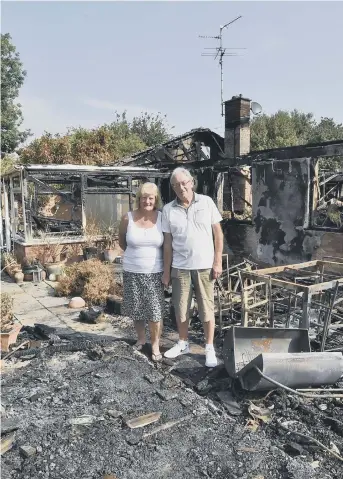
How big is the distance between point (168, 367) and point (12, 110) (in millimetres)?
27156

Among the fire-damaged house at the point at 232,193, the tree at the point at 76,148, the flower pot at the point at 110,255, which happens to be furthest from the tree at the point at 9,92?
the flower pot at the point at 110,255

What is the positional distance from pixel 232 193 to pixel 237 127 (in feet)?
6.71

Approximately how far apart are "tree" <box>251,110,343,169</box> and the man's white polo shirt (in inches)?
978

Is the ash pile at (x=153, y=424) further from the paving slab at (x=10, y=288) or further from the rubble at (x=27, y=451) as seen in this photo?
the paving slab at (x=10, y=288)

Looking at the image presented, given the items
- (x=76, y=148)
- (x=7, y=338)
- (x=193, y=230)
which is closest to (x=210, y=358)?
(x=193, y=230)

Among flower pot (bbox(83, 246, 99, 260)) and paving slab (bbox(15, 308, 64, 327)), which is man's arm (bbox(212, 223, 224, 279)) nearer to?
paving slab (bbox(15, 308, 64, 327))

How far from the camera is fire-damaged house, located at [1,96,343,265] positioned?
8.93 metres

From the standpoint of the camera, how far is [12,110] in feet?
89.0

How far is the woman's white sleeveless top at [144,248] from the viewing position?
4.46 m

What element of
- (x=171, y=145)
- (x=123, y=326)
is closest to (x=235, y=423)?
(x=123, y=326)

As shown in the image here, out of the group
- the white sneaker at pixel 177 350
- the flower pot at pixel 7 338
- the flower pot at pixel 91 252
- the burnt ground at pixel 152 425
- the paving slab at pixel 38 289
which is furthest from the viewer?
the flower pot at pixel 91 252

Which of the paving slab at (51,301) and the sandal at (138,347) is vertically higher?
the sandal at (138,347)

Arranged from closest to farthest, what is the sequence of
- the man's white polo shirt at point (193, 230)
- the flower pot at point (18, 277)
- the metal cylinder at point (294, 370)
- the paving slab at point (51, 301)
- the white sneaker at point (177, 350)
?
the metal cylinder at point (294, 370), the man's white polo shirt at point (193, 230), the white sneaker at point (177, 350), the paving slab at point (51, 301), the flower pot at point (18, 277)

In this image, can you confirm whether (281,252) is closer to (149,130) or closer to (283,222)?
Result: (283,222)
